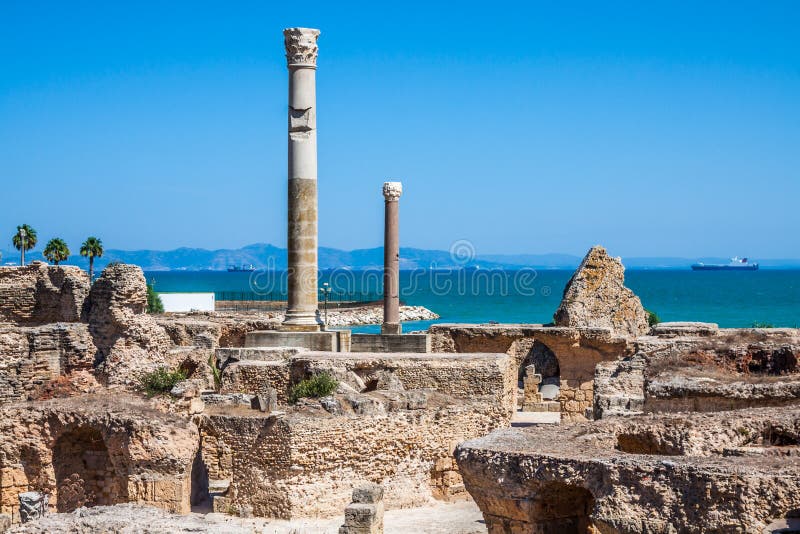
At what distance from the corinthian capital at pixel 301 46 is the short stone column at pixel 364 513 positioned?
1283 cm

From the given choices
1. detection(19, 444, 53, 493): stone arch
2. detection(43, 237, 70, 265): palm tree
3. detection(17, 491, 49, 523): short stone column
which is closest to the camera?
detection(17, 491, 49, 523): short stone column

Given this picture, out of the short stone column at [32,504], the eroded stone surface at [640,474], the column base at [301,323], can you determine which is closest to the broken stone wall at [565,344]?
the column base at [301,323]

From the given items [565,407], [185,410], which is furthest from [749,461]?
[565,407]

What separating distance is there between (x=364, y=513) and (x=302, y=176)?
12.2 metres

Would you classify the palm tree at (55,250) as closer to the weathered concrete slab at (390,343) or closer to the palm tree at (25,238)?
the palm tree at (25,238)

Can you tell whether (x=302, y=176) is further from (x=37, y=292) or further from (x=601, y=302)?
(x=601, y=302)

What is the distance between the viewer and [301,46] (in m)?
26.2

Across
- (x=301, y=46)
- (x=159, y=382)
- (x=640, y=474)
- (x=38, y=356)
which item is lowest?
(x=640, y=474)

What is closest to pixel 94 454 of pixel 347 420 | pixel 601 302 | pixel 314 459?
pixel 314 459

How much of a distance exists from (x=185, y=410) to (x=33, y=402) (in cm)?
238

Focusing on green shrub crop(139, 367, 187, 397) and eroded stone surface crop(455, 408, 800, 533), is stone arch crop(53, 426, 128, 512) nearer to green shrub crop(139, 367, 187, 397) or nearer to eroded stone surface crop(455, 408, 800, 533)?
green shrub crop(139, 367, 187, 397)

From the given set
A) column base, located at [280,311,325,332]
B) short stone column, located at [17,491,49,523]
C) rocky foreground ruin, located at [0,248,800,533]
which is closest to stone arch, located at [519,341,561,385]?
rocky foreground ruin, located at [0,248,800,533]

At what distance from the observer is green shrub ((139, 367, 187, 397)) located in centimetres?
1942

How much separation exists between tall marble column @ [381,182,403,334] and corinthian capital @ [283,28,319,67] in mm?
5547
